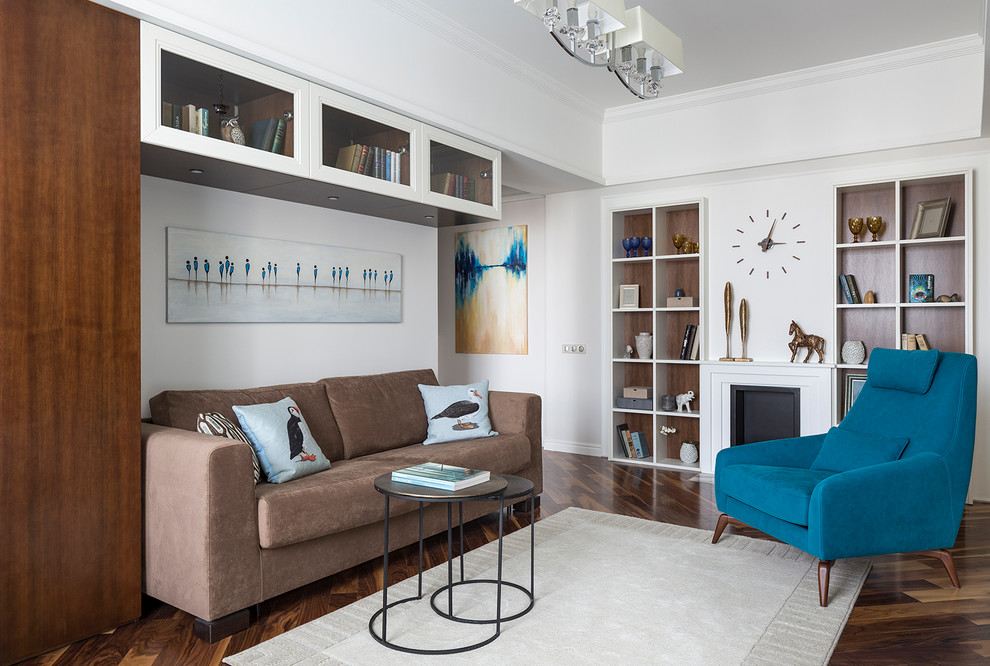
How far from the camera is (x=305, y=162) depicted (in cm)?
323

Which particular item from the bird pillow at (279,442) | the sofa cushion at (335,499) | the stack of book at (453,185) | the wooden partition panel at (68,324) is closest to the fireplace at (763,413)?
the sofa cushion at (335,499)

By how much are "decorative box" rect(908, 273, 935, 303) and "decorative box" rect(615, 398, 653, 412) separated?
2.05 m

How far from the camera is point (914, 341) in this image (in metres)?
4.68

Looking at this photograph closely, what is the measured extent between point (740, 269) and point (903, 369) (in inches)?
81.8

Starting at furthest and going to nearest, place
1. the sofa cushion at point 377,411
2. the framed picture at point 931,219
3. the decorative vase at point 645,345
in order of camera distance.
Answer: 1. the decorative vase at point 645,345
2. the framed picture at point 931,219
3. the sofa cushion at point 377,411

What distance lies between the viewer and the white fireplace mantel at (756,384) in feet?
16.0

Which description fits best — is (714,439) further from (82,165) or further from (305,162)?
(82,165)

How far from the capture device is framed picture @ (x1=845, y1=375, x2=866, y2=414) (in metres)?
4.82

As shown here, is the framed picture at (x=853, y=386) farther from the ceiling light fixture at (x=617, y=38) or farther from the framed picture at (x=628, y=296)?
the ceiling light fixture at (x=617, y=38)

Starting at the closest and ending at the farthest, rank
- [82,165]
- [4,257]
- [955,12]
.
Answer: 1. [4,257]
2. [82,165]
3. [955,12]

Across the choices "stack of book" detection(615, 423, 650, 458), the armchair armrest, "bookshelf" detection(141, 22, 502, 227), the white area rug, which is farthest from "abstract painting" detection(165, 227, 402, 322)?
the armchair armrest

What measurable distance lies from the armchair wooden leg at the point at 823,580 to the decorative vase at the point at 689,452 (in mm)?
2727

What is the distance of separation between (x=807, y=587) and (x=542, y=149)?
330 cm

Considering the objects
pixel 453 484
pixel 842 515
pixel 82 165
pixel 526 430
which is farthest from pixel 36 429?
pixel 842 515
